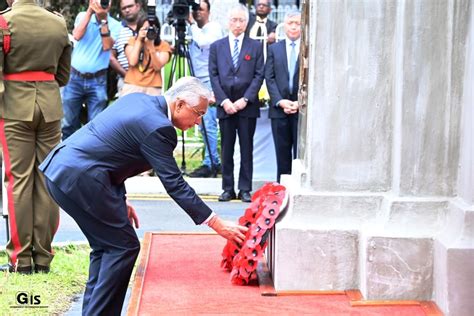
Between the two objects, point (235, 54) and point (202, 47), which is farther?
point (202, 47)

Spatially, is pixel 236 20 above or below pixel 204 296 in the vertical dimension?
above

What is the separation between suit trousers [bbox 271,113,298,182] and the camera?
38.5 ft

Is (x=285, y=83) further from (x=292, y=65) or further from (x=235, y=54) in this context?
(x=235, y=54)

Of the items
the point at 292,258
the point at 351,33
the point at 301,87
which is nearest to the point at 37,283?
the point at 292,258

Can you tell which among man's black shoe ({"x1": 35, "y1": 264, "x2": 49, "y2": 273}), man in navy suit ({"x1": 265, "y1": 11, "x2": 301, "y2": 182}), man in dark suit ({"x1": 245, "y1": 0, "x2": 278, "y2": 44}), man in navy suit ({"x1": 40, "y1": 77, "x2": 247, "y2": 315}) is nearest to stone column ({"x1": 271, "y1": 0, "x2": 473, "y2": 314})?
man in navy suit ({"x1": 40, "y1": 77, "x2": 247, "y2": 315})

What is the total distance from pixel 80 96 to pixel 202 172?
1801 millimetres

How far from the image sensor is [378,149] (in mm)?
7559

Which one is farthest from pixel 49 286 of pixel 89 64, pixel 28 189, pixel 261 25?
pixel 261 25

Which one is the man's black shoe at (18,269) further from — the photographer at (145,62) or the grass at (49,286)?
the photographer at (145,62)

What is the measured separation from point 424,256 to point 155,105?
2205 millimetres

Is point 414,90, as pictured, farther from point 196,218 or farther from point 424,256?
point 196,218

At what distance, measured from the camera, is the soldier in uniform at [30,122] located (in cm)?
811

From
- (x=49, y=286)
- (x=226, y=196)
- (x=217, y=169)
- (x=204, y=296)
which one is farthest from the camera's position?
(x=217, y=169)

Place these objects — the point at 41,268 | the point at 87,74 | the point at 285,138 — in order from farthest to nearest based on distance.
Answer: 1. the point at 87,74
2. the point at 285,138
3. the point at 41,268
